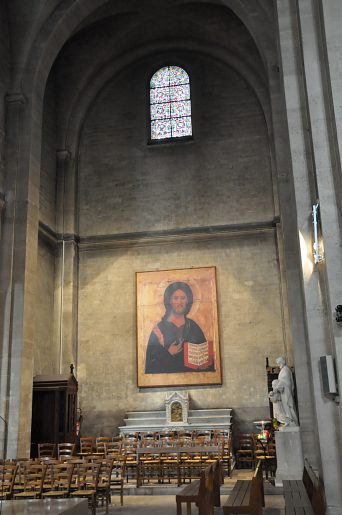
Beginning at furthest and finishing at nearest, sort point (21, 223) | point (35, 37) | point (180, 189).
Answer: point (180, 189), point (35, 37), point (21, 223)

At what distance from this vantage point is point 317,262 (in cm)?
913

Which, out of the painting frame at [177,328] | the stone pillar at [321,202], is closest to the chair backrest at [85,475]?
the stone pillar at [321,202]

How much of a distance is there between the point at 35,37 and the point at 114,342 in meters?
9.83

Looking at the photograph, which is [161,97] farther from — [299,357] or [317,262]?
[317,262]

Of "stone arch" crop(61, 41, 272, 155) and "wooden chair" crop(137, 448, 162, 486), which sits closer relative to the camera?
"wooden chair" crop(137, 448, 162, 486)

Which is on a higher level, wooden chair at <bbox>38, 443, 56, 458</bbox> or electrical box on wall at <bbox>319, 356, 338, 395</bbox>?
electrical box on wall at <bbox>319, 356, 338, 395</bbox>

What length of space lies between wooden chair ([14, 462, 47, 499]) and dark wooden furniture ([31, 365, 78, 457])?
5.15m

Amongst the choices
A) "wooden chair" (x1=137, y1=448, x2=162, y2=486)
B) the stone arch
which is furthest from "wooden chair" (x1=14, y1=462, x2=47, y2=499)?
the stone arch

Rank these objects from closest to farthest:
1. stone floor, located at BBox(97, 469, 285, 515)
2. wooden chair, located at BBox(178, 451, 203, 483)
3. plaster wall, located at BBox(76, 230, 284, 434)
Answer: stone floor, located at BBox(97, 469, 285, 515), wooden chair, located at BBox(178, 451, 203, 483), plaster wall, located at BBox(76, 230, 284, 434)

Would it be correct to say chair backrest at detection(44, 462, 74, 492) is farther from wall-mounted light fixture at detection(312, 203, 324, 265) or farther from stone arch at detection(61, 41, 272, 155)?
stone arch at detection(61, 41, 272, 155)

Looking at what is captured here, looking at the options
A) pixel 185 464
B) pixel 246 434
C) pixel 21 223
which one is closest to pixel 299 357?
pixel 185 464

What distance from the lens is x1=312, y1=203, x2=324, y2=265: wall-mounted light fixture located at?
871cm

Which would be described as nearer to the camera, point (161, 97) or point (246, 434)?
point (246, 434)

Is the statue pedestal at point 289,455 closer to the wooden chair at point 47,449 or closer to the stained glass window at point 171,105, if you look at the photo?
the wooden chair at point 47,449
